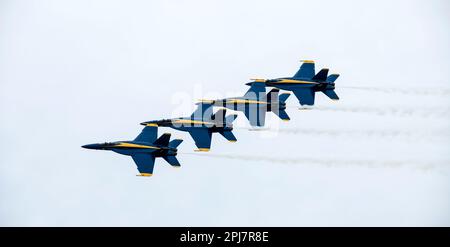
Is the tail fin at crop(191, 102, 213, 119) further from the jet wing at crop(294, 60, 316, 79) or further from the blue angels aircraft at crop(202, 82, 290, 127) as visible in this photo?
the jet wing at crop(294, 60, 316, 79)

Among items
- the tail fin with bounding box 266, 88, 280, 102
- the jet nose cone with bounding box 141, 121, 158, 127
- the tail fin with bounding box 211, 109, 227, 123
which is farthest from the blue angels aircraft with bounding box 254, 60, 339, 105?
the jet nose cone with bounding box 141, 121, 158, 127

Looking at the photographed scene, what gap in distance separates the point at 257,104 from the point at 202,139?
24.9 ft

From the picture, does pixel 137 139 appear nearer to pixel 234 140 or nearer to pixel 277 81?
pixel 234 140

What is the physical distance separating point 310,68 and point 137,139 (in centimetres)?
2131

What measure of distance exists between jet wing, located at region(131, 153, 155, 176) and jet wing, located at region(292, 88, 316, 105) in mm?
17776

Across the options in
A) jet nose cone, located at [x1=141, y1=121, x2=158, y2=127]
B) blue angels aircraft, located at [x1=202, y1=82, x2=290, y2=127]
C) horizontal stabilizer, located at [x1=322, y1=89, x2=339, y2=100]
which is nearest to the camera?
jet nose cone, located at [x1=141, y1=121, x2=158, y2=127]

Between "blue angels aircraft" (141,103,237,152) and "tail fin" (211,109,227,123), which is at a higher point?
"tail fin" (211,109,227,123)

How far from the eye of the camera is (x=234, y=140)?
364 feet

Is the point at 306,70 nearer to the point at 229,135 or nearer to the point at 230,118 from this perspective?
the point at 230,118

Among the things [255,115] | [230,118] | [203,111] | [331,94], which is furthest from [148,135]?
[331,94]

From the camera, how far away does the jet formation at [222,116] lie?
109m

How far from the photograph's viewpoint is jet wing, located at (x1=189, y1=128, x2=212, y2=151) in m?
111

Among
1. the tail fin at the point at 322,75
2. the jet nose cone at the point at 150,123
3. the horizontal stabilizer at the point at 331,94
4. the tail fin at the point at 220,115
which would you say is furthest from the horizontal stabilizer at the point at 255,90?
the jet nose cone at the point at 150,123

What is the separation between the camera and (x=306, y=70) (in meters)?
119
